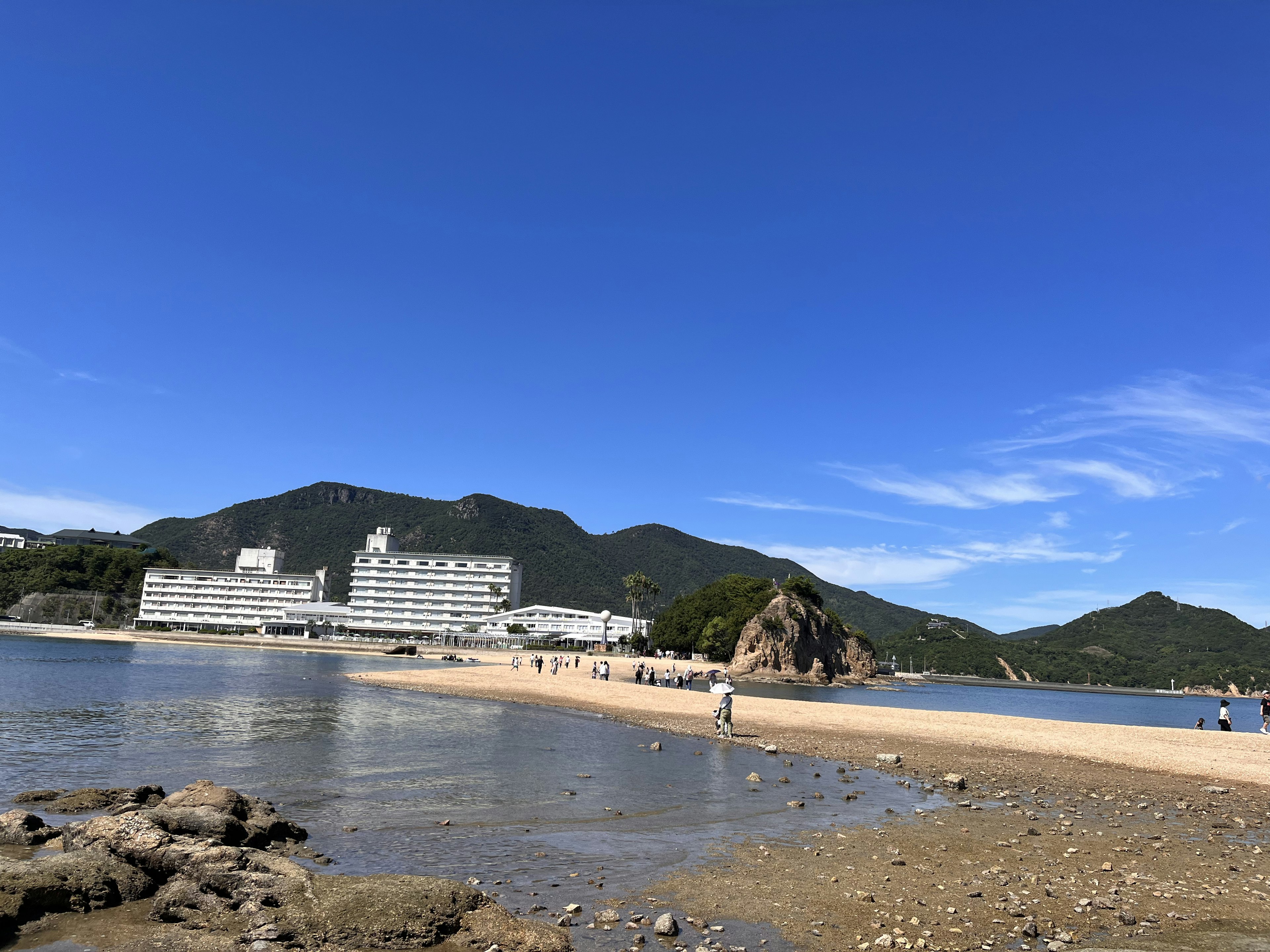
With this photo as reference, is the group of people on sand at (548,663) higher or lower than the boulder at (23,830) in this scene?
lower

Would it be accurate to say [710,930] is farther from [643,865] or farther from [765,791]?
[765,791]

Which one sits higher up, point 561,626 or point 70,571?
point 70,571

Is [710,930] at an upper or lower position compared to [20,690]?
upper

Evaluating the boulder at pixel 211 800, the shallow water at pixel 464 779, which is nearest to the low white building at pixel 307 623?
the shallow water at pixel 464 779

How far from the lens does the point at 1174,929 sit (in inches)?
349

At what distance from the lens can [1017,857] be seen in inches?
477

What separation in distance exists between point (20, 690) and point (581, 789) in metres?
36.0

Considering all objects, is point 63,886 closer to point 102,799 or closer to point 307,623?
point 102,799

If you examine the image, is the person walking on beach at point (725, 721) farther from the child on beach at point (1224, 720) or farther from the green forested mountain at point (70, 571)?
the green forested mountain at point (70, 571)

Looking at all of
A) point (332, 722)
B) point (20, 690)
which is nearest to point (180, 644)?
point (20, 690)

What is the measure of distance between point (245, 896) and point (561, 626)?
15237cm

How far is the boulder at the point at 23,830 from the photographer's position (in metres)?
10.9

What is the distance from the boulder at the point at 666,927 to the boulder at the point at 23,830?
9.44m

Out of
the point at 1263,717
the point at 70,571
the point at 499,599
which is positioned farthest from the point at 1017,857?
the point at 70,571
